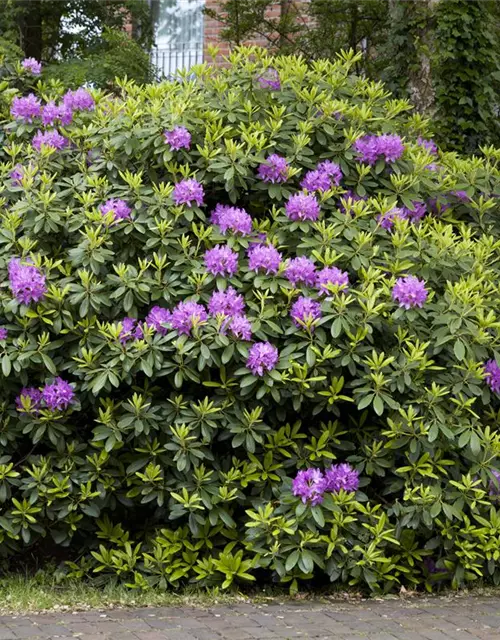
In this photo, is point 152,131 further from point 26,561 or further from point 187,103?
point 26,561

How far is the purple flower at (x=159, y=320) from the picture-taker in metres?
5.41

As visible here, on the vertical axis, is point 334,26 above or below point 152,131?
above

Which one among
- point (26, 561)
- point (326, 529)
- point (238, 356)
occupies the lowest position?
point (26, 561)

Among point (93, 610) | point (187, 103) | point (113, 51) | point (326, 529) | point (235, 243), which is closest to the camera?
point (93, 610)

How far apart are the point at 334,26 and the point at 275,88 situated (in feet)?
20.0

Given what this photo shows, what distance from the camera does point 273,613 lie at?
501 cm

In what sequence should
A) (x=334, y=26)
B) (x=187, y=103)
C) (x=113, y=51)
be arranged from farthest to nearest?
(x=334, y=26) → (x=113, y=51) → (x=187, y=103)

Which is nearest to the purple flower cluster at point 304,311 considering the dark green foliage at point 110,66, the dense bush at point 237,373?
the dense bush at point 237,373

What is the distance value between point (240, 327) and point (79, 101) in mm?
2036

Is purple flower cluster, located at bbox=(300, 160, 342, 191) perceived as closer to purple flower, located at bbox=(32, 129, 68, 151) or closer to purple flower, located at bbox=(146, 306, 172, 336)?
purple flower, located at bbox=(146, 306, 172, 336)

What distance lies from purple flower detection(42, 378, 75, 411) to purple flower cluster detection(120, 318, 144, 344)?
374 millimetres

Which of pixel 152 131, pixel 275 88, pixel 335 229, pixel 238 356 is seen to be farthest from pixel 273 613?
pixel 275 88

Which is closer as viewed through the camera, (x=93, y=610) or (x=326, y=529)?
(x=93, y=610)

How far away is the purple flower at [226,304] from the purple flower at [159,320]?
0.73 ft
